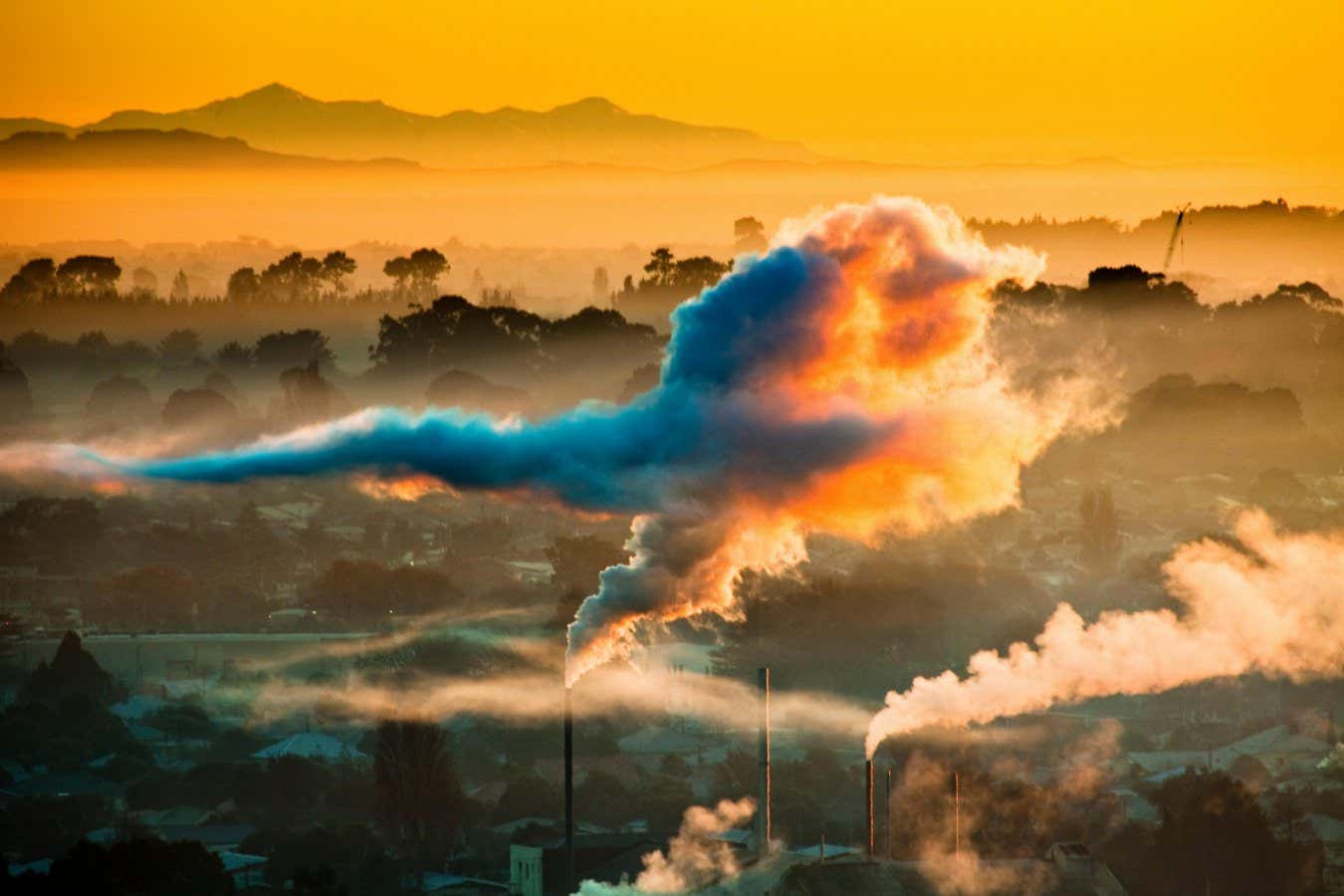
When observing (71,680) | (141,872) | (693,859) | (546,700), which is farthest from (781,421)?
(71,680)

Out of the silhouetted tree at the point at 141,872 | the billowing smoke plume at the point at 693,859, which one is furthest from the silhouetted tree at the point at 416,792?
the silhouetted tree at the point at 141,872

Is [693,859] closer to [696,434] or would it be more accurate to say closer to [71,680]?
[696,434]

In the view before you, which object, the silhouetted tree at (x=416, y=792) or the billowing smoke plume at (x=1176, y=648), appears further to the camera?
the silhouetted tree at (x=416, y=792)

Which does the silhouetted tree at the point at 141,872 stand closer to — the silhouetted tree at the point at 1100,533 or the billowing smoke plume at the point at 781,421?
the billowing smoke plume at the point at 781,421

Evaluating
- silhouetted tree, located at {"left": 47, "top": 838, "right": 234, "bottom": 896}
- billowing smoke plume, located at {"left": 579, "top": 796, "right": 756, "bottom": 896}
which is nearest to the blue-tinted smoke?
billowing smoke plume, located at {"left": 579, "top": 796, "right": 756, "bottom": 896}

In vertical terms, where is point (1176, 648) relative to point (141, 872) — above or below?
above

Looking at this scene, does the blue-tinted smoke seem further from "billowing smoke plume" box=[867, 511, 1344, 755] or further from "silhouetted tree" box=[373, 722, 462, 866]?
"silhouetted tree" box=[373, 722, 462, 866]
